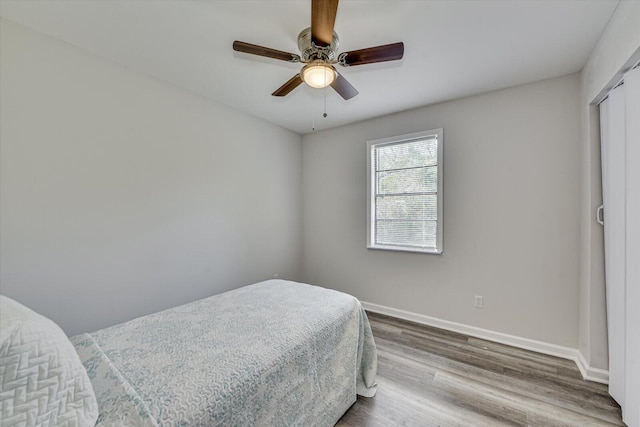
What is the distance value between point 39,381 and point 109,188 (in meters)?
1.78

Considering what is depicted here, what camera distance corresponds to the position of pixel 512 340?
2.50 m

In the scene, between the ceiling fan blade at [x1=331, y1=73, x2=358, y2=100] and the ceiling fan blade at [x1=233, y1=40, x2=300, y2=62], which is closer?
the ceiling fan blade at [x1=233, y1=40, x2=300, y2=62]

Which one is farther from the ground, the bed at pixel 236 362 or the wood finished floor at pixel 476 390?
the bed at pixel 236 362

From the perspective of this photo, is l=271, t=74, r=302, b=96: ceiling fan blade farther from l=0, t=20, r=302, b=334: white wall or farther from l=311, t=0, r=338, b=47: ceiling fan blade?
l=0, t=20, r=302, b=334: white wall

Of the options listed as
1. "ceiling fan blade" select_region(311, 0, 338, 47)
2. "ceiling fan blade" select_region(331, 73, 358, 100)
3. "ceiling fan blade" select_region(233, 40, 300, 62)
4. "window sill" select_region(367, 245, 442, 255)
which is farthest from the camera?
"window sill" select_region(367, 245, 442, 255)

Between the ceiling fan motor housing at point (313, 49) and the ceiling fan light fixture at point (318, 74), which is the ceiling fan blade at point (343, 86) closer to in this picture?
the ceiling fan light fixture at point (318, 74)

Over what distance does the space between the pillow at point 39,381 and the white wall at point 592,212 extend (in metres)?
3.03

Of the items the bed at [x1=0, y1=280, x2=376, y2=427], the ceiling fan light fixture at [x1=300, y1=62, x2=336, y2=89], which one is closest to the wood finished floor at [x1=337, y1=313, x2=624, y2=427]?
the bed at [x1=0, y1=280, x2=376, y2=427]

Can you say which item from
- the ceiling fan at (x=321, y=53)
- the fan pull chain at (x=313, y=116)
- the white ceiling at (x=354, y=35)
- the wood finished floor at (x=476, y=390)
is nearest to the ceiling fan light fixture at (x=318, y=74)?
the ceiling fan at (x=321, y=53)

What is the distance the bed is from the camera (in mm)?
920

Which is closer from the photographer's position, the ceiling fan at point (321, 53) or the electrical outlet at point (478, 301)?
the ceiling fan at point (321, 53)

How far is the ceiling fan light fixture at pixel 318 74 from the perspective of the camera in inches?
64.2

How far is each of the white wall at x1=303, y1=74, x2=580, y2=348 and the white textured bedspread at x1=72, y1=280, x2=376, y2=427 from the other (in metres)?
1.45

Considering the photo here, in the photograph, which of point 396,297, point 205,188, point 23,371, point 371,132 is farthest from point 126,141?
point 396,297
